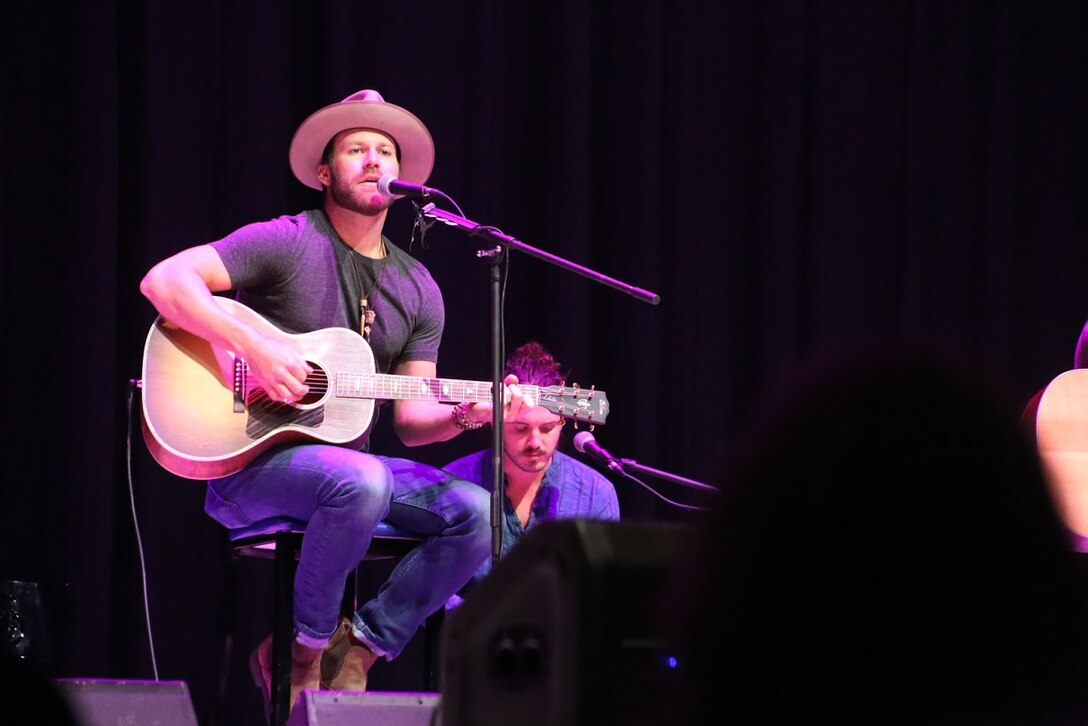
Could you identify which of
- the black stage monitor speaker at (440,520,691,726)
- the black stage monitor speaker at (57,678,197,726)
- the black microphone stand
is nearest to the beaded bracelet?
the black microphone stand

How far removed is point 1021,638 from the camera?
727 millimetres

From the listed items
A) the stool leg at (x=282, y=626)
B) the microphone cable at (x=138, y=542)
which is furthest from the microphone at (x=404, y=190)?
the microphone cable at (x=138, y=542)

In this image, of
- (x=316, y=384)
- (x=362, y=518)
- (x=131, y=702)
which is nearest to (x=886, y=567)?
(x=131, y=702)

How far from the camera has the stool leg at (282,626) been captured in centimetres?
299

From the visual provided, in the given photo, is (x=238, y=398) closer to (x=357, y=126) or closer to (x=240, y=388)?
(x=240, y=388)

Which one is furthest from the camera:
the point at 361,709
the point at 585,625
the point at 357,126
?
the point at 357,126

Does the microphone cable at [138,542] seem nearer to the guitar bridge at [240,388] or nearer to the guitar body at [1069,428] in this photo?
the guitar bridge at [240,388]

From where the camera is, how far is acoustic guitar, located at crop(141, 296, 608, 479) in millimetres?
3191

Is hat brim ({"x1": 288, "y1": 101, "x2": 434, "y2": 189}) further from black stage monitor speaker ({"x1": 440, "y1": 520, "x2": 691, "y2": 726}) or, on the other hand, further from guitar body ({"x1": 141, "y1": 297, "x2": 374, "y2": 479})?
black stage monitor speaker ({"x1": 440, "y1": 520, "x2": 691, "y2": 726})

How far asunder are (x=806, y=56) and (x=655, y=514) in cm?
202

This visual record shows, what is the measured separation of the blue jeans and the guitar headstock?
38cm

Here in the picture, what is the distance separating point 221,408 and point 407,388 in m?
0.49

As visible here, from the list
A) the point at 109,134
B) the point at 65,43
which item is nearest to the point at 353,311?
the point at 109,134

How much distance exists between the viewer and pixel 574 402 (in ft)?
12.0
